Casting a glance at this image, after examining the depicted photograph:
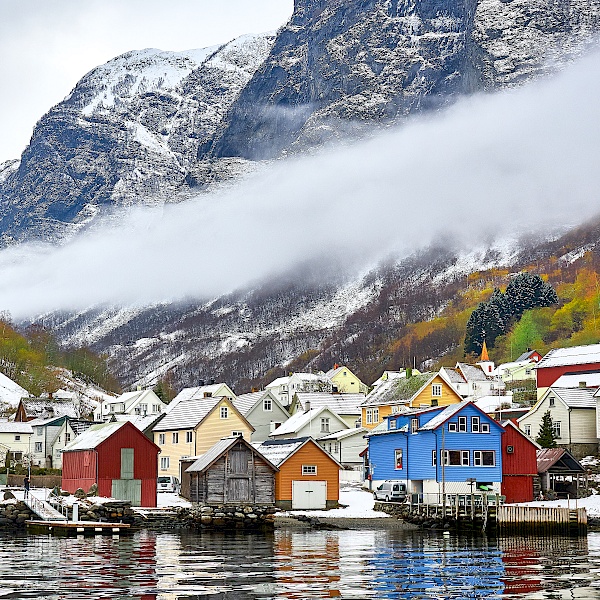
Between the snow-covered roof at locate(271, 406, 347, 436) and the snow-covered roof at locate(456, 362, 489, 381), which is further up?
the snow-covered roof at locate(456, 362, 489, 381)

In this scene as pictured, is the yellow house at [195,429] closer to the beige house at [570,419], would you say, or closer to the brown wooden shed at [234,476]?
the brown wooden shed at [234,476]

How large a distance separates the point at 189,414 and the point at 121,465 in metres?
24.4

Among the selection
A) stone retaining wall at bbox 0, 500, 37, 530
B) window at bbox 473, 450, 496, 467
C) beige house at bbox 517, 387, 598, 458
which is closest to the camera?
stone retaining wall at bbox 0, 500, 37, 530

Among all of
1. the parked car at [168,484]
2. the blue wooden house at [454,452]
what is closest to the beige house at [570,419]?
the blue wooden house at [454,452]

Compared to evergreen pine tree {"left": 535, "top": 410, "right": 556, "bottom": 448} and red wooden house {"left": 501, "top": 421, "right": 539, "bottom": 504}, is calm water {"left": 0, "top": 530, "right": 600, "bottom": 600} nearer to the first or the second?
red wooden house {"left": 501, "top": 421, "right": 539, "bottom": 504}

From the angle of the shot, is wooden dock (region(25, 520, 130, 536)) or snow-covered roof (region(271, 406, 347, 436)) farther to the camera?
snow-covered roof (region(271, 406, 347, 436))

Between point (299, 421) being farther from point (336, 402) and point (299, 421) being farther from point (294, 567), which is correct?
point (294, 567)

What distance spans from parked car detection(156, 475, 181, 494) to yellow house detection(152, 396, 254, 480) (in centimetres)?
352

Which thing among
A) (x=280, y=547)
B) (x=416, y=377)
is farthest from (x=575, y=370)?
(x=280, y=547)

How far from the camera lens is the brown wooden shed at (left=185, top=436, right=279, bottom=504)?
3142 inches

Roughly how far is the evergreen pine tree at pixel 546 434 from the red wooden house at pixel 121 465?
35831 millimetres

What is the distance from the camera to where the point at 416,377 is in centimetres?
11056

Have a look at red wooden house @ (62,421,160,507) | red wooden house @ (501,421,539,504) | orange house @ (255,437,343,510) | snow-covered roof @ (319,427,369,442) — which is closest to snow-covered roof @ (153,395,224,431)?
snow-covered roof @ (319,427,369,442)

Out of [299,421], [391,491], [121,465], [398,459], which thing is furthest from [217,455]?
[299,421]
